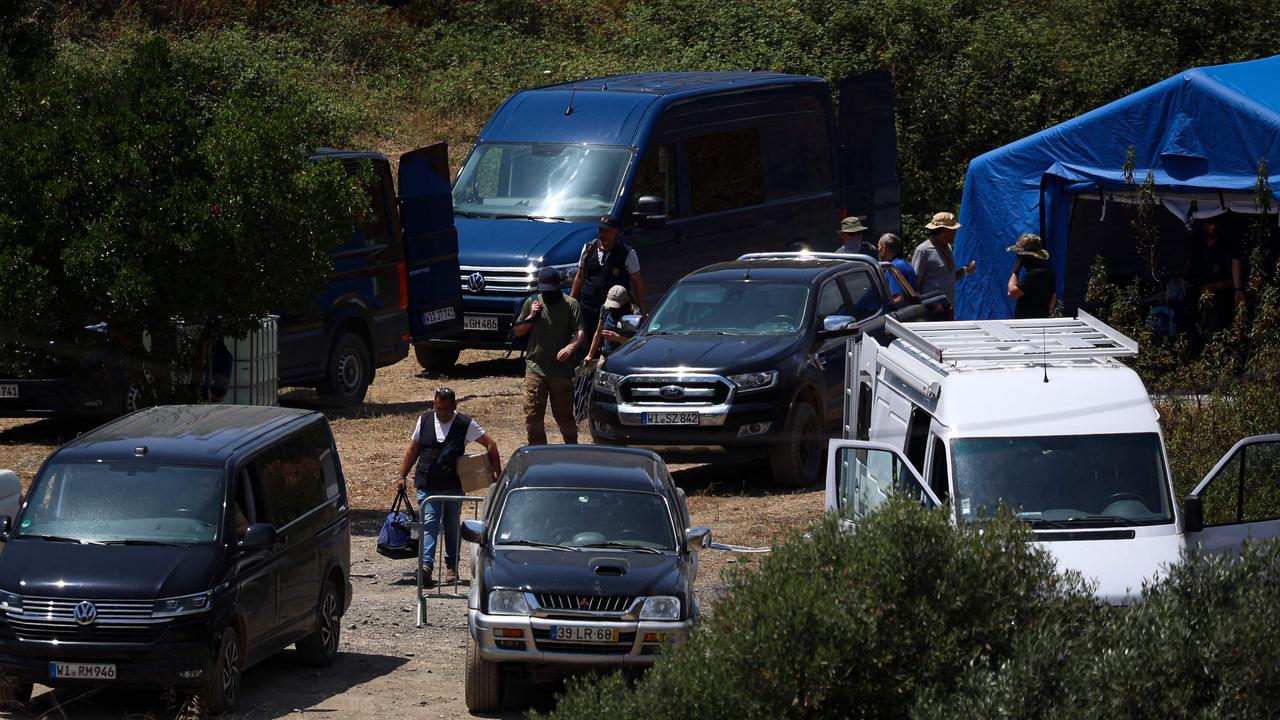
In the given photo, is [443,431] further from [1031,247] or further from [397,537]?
[1031,247]

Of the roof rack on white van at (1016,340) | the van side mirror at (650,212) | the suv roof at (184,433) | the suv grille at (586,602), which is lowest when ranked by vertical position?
the suv grille at (586,602)

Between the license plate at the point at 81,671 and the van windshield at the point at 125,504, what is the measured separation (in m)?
0.82

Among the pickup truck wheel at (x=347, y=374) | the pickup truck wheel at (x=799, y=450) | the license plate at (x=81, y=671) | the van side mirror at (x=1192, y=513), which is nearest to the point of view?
the van side mirror at (x=1192, y=513)

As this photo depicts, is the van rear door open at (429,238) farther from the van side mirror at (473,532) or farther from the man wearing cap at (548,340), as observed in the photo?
the van side mirror at (473,532)

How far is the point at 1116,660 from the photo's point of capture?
5484mm

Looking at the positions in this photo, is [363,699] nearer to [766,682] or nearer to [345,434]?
[766,682]

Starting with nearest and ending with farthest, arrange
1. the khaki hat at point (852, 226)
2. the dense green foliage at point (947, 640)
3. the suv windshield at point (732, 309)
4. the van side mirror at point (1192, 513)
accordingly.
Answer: the dense green foliage at point (947, 640) < the van side mirror at point (1192, 513) < the suv windshield at point (732, 309) < the khaki hat at point (852, 226)

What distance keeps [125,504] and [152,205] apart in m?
3.75

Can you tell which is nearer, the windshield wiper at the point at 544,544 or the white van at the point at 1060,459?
the white van at the point at 1060,459

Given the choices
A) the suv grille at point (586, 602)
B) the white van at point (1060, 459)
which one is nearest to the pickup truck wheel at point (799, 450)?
the white van at point (1060, 459)

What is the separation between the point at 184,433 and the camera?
1014 cm

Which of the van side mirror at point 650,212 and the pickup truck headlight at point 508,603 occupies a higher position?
the van side mirror at point 650,212

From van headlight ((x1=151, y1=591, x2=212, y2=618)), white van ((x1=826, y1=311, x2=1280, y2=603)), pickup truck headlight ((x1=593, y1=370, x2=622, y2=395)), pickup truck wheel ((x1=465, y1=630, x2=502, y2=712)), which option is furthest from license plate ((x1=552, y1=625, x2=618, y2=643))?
pickup truck headlight ((x1=593, y1=370, x2=622, y2=395))

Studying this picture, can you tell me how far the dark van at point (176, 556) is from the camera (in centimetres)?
883
